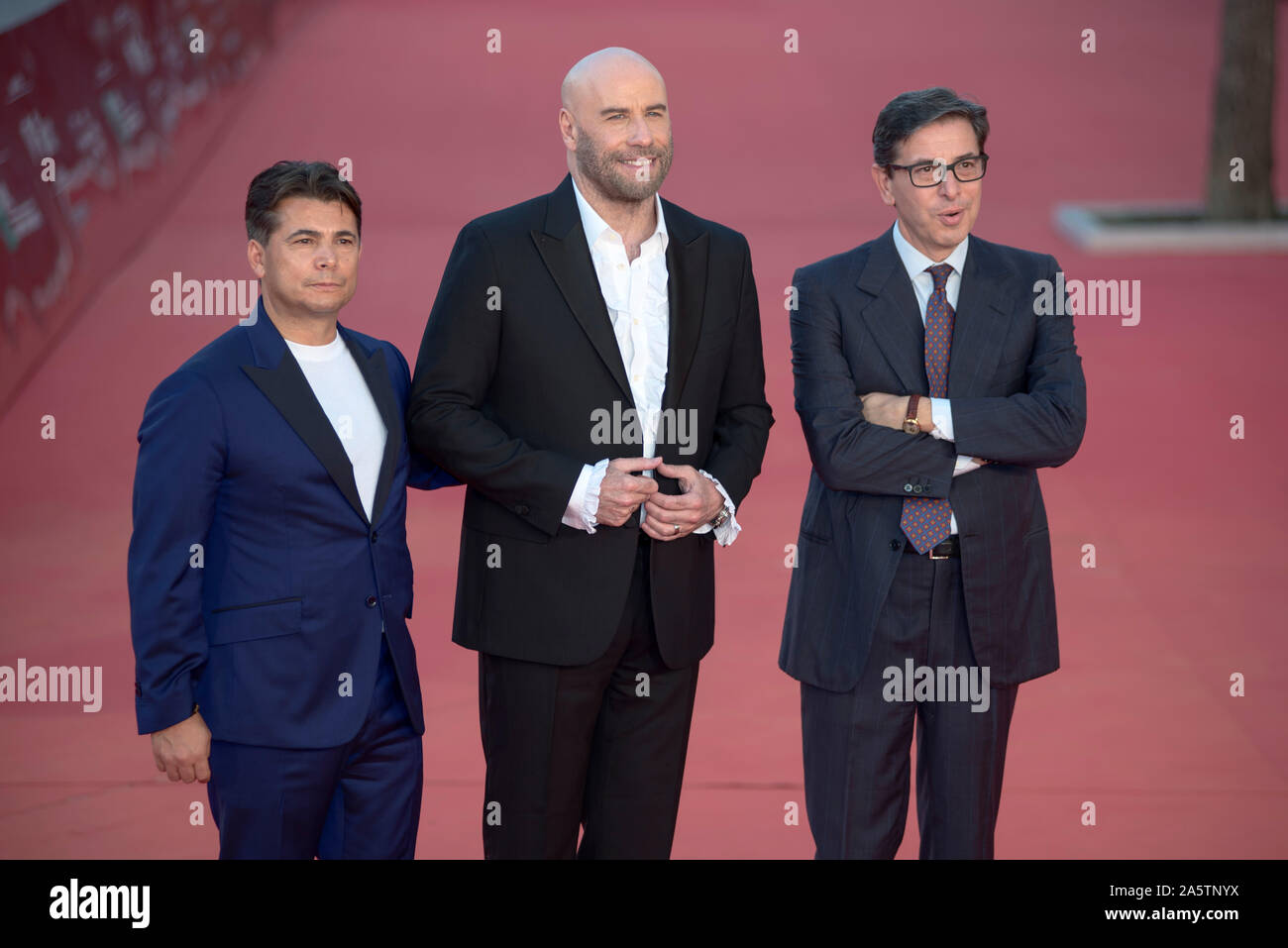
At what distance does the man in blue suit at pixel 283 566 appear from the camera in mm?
2861

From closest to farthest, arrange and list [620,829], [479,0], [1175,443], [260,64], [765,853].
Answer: [620,829] → [765,853] → [1175,443] → [260,64] → [479,0]

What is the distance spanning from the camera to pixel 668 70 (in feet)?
52.6

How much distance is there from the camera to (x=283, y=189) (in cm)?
300

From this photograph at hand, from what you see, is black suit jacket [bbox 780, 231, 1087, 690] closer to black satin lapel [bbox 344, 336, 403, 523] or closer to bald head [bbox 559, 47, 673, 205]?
bald head [bbox 559, 47, 673, 205]

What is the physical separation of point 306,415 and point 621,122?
2.82 feet

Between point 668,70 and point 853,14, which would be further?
point 853,14

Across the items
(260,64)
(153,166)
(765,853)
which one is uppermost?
(260,64)

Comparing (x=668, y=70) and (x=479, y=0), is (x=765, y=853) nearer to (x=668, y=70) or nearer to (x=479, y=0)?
(x=668, y=70)

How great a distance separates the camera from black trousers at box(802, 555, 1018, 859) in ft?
10.8

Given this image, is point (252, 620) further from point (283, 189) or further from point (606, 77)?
point (606, 77)

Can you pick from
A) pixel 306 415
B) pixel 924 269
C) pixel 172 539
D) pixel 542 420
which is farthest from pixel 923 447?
pixel 172 539

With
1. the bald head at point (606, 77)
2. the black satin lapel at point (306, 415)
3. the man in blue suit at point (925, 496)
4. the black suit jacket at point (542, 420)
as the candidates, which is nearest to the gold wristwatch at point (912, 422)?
the man in blue suit at point (925, 496)
